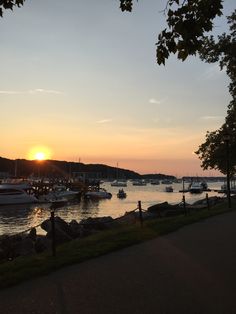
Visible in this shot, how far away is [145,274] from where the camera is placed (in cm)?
952

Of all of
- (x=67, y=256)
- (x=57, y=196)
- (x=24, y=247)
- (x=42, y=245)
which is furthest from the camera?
(x=57, y=196)

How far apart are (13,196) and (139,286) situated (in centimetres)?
6817

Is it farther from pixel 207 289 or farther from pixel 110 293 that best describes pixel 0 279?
pixel 207 289

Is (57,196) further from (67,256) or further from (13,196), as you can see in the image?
(67,256)

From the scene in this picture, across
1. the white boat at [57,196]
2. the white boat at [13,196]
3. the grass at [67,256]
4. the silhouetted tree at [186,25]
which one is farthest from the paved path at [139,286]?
the white boat at [57,196]

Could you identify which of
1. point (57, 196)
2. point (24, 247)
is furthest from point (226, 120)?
point (57, 196)

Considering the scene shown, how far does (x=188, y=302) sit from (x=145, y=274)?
81.1 inches

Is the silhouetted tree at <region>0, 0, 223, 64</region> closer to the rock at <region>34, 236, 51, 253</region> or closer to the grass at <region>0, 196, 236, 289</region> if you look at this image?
the grass at <region>0, 196, 236, 289</region>

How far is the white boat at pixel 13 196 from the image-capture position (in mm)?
72938

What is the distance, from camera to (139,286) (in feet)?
28.0

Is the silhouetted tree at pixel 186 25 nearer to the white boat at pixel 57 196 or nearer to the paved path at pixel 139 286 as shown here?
the paved path at pixel 139 286

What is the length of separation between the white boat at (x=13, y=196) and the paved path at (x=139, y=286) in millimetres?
62983

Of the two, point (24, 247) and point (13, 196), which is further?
point (13, 196)

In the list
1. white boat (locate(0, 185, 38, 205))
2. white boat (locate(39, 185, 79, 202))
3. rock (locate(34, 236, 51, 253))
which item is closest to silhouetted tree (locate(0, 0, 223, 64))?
rock (locate(34, 236, 51, 253))
